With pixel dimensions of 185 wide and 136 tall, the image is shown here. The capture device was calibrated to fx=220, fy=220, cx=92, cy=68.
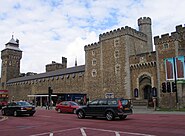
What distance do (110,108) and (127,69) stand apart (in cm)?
2194

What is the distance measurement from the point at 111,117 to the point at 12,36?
7144 cm

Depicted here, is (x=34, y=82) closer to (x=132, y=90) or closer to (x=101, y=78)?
(x=101, y=78)

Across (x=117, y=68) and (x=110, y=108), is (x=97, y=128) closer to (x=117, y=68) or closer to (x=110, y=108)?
(x=110, y=108)

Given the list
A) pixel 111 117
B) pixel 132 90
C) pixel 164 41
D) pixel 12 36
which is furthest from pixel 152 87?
pixel 12 36

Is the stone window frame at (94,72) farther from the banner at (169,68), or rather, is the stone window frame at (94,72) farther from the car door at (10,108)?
the car door at (10,108)

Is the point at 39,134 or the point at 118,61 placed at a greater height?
the point at 118,61

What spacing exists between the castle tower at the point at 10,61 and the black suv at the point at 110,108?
6245 centimetres

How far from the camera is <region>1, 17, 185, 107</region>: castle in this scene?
1248 inches

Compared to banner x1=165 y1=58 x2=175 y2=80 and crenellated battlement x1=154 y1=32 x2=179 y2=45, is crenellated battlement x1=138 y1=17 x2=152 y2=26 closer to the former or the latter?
crenellated battlement x1=154 y1=32 x2=179 y2=45

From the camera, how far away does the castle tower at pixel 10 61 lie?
72812mm

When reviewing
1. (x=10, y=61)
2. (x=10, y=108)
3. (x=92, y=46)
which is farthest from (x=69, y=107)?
(x=10, y=61)

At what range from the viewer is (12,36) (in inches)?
3088

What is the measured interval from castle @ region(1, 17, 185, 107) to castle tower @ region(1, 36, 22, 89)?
26243mm

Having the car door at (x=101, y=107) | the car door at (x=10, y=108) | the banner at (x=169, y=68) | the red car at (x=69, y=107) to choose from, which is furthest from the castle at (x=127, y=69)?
the car door at (x=10, y=108)
